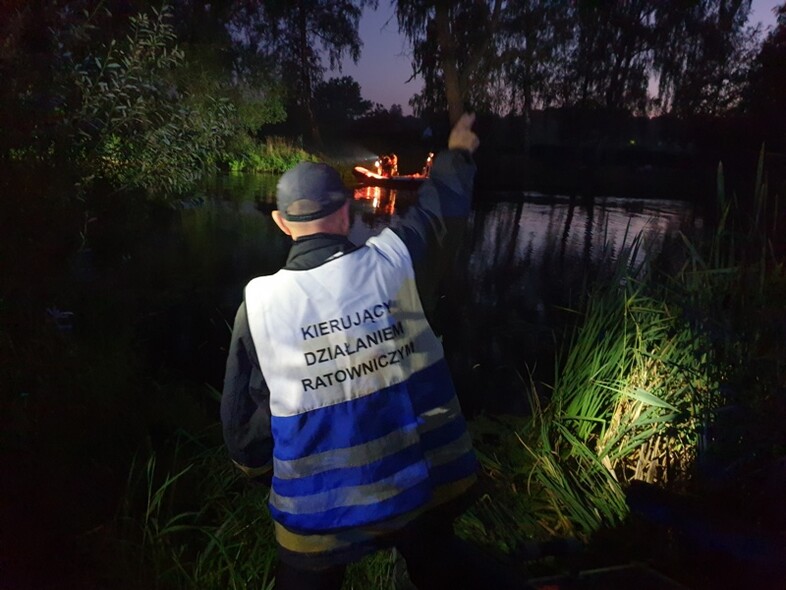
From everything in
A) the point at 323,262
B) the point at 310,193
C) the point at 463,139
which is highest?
the point at 463,139

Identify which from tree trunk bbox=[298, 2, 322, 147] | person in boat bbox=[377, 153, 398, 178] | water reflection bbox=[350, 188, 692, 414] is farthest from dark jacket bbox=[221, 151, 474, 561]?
tree trunk bbox=[298, 2, 322, 147]

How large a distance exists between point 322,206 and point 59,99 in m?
2.98

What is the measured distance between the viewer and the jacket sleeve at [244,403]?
6.24 feet

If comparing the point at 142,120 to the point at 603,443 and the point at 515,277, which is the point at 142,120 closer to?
the point at 603,443

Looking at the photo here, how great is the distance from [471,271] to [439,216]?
7994mm

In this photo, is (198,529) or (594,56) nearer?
(198,529)

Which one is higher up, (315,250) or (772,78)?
(772,78)

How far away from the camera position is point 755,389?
3.01 metres

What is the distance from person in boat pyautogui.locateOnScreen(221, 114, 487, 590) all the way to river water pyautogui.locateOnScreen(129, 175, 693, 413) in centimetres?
245

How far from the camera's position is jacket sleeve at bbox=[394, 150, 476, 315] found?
2.07m

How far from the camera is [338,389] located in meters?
1.83

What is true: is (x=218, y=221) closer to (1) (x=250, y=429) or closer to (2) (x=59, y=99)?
(2) (x=59, y=99)

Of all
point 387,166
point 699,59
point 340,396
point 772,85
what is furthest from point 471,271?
point 699,59

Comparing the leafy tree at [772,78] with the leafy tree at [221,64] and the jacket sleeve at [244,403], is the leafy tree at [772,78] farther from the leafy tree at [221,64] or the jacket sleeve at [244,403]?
the jacket sleeve at [244,403]
